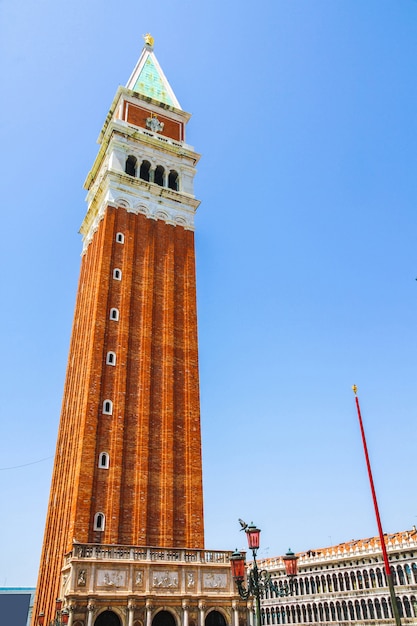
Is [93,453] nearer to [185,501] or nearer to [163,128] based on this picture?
[185,501]

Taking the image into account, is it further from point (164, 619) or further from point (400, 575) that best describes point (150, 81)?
point (400, 575)

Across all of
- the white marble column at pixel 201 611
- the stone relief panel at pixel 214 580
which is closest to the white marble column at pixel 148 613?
the white marble column at pixel 201 611

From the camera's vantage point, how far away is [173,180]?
48.6 meters

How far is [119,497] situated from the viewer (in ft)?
104

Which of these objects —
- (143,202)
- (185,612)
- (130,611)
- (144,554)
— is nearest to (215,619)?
(185,612)

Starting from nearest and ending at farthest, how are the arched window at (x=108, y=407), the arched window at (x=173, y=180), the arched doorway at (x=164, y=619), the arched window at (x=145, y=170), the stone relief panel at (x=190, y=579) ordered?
the arched doorway at (x=164, y=619), the stone relief panel at (x=190, y=579), the arched window at (x=108, y=407), the arched window at (x=145, y=170), the arched window at (x=173, y=180)

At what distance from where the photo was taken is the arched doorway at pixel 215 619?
27703mm

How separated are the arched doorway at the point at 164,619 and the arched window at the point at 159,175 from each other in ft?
112

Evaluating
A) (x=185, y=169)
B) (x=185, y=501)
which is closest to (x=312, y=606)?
(x=185, y=501)

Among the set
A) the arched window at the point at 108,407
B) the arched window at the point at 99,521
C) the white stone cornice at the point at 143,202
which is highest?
the white stone cornice at the point at 143,202

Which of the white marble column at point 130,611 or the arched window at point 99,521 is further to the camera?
the arched window at point 99,521

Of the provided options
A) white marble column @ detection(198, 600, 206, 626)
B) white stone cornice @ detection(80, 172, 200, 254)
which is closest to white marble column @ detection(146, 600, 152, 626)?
white marble column @ detection(198, 600, 206, 626)

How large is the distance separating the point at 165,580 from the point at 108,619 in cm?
329

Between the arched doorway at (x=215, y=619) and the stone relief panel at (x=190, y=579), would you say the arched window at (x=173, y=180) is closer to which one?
the stone relief panel at (x=190, y=579)
